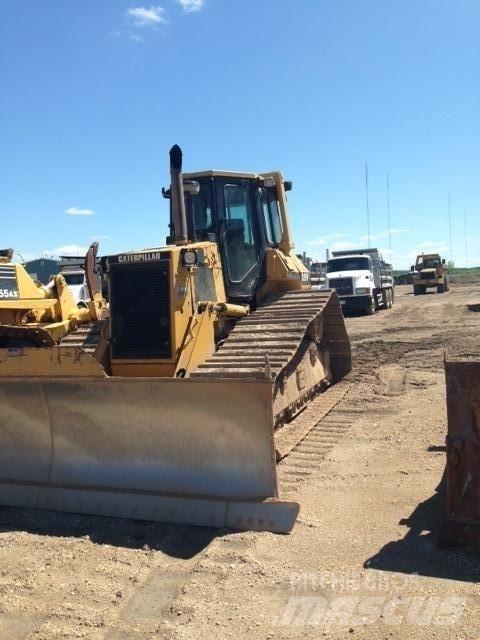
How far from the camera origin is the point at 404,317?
70.6 feet

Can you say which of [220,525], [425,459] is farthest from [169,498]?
[425,459]

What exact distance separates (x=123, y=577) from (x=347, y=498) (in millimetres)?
1894

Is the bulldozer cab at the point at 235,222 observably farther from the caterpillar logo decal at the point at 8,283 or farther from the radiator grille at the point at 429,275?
the radiator grille at the point at 429,275

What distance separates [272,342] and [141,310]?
1319mm

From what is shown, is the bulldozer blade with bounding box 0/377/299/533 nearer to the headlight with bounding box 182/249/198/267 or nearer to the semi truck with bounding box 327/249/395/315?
the headlight with bounding box 182/249/198/267

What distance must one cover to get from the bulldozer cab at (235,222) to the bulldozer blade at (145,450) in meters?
2.93

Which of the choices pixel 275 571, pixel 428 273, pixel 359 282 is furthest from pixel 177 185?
pixel 428 273

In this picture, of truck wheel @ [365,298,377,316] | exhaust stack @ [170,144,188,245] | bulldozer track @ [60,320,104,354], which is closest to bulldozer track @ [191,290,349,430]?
exhaust stack @ [170,144,188,245]

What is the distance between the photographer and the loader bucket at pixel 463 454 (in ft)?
13.5

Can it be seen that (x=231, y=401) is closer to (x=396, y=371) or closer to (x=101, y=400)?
(x=101, y=400)

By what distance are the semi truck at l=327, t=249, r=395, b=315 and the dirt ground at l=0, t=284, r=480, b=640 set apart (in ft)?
59.9

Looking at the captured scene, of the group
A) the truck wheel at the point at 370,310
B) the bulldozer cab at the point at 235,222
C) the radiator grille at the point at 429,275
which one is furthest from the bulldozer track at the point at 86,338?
the radiator grille at the point at 429,275

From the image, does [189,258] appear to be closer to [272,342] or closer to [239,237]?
[272,342]

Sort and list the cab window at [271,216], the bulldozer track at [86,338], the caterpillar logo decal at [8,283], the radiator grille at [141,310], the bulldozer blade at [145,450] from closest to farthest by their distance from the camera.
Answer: the bulldozer blade at [145,450] → the radiator grille at [141,310] → the bulldozer track at [86,338] → the cab window at [271,216] → the caterpillar logo decal at [8,283]
